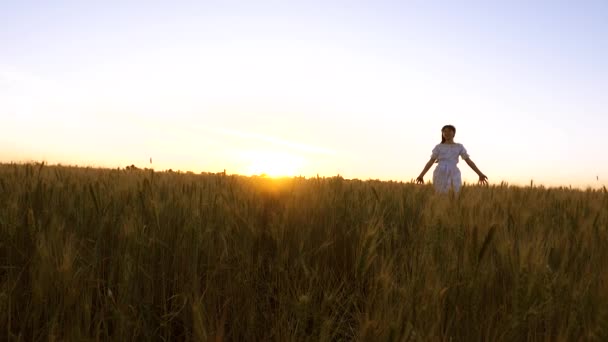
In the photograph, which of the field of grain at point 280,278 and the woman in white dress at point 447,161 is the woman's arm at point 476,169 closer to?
the woman in white dress at point 447,161

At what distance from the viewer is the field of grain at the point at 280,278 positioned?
1246 mm

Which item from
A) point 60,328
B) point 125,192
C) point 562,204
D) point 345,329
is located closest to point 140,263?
point 60,328

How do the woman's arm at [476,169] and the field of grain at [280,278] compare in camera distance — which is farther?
the woman's arm at [476,169]

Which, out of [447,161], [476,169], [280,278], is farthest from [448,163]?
[280,278]

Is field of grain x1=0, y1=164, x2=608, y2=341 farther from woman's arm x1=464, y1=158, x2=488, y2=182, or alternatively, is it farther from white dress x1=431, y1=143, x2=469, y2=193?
white dress x1=431, y1=143, x2=469, y2=193

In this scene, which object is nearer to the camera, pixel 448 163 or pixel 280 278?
pixel 280 278

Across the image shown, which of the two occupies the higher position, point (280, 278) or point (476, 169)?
point (476, 169)

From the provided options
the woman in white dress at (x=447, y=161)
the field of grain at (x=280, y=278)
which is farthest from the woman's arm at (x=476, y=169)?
the field of grain at (x=280, y=278)

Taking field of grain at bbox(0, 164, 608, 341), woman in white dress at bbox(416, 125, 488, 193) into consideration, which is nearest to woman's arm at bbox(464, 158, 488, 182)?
woman in white dress at bbox(416, 125, 488, 193)

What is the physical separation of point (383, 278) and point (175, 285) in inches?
Answer: 27.3

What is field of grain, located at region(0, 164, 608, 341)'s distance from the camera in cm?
125

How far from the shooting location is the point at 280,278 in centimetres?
158

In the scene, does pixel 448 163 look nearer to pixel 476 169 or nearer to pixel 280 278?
pixel 476 169

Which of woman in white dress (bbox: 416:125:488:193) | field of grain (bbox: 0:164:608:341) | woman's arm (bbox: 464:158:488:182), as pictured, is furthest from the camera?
woman in white dress (bbox: 416:125:488:193)
